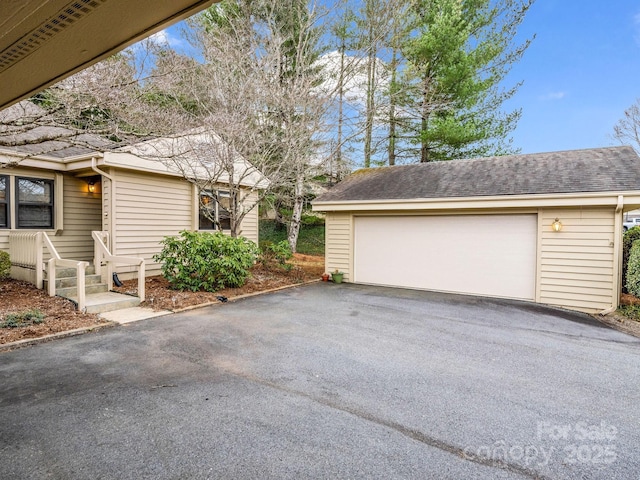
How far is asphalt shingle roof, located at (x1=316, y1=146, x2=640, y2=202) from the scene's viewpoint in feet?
23.4

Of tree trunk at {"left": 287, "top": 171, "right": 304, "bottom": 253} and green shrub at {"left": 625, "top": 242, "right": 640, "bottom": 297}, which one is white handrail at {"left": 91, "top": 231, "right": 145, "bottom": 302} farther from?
green shrub at {"left": 625, "top": 242, "right": 640, "bottom": 297}

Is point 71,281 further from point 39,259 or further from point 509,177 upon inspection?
point 509,177

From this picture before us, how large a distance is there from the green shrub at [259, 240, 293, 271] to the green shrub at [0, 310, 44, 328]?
199 inches

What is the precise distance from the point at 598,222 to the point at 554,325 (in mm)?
2708

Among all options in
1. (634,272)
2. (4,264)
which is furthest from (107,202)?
(634,272)

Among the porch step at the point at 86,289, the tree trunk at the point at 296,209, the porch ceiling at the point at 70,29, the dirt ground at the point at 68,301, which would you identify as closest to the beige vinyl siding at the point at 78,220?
the dirt ground at the point at 68,301

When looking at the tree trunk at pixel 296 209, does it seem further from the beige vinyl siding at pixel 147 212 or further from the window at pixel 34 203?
the window at pixel 34 203

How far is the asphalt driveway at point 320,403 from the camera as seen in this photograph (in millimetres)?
2186

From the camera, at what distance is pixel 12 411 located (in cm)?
276

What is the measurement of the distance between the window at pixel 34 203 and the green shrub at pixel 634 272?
12.6 meters

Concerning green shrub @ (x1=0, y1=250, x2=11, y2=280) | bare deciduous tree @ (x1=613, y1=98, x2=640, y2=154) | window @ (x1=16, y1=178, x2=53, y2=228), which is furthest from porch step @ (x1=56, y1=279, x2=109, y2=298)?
bare deciduous tree @ (x1=613, y1=98, x2=640, y2=154)

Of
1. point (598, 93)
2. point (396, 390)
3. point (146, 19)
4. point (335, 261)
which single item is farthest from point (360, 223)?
point (598, 93)

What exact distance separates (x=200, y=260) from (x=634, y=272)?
29.0 ft

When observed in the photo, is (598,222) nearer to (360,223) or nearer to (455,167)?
(455,167)
